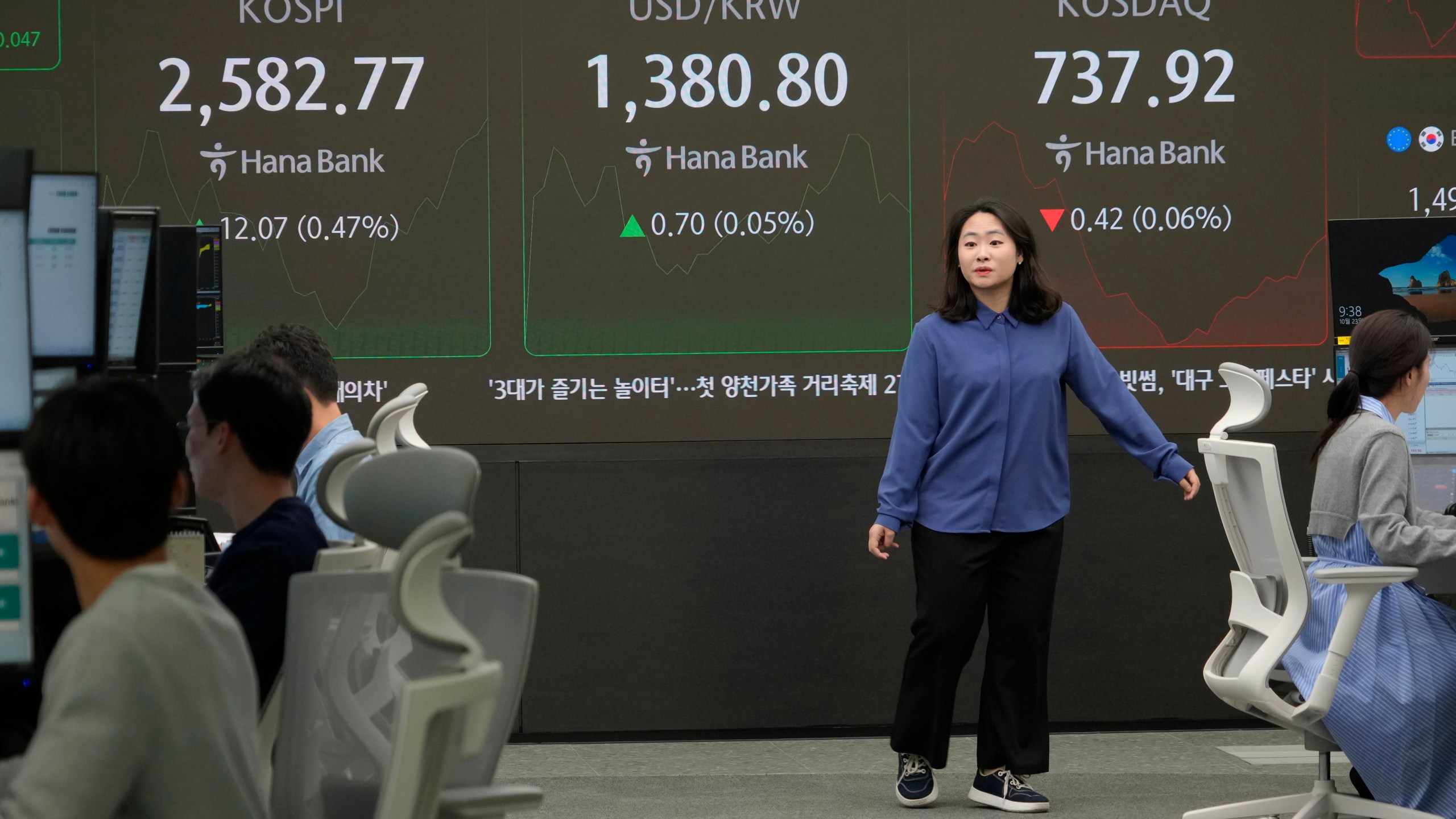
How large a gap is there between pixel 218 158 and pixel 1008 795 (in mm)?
3067

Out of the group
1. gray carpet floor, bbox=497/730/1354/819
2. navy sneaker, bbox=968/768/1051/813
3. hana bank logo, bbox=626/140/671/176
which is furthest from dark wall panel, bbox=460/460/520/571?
navy sneaker, bbox=968/768/1051/813

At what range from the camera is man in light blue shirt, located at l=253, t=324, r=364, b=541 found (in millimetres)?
3396

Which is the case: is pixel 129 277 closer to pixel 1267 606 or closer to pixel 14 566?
pixel 14 566

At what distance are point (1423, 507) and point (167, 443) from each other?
315 cm

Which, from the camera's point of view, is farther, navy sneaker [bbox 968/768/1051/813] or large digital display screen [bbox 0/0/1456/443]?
large digital display screen [bbox 0/0/1456/443]

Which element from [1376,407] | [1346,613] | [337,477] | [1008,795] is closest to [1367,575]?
[1346,613]

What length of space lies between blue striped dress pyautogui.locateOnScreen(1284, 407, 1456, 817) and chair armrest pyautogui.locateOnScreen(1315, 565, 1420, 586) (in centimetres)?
12

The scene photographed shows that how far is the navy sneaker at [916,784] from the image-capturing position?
12.7 feet

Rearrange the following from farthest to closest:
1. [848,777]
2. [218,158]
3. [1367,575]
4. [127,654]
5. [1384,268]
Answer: [218,158] < [848,777] < [1384,268] < [1367,575] < [127,654]

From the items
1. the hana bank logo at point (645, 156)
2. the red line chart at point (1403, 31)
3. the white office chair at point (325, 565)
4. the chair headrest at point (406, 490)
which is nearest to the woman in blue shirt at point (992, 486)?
the hana bank logo at point (645, 156)

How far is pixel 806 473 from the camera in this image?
15.4 ft

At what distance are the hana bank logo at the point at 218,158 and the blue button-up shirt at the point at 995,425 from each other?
228 cm

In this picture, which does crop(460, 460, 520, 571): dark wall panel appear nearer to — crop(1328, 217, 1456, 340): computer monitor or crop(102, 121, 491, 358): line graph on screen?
crop(102, 121, 491, 358): line graph on screen

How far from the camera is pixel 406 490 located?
1.70 metres
